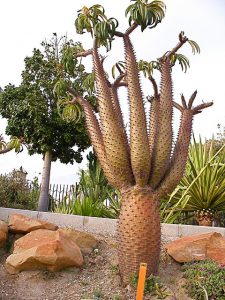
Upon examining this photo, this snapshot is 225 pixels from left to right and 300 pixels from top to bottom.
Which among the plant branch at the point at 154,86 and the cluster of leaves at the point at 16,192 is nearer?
the plant branch at the point at 154,86

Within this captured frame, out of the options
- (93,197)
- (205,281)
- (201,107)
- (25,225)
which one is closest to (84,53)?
(201,107)

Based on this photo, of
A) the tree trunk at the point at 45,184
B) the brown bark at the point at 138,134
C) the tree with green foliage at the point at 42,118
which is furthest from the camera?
the tree with green foliage at the point at 42,118

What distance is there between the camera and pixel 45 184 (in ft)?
56.2

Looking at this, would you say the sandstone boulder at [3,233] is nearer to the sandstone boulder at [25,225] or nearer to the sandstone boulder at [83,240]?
the sandstone boulder at [25,225]

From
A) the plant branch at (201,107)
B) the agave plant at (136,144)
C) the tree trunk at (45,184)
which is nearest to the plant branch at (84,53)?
the agave plant at (136,144)

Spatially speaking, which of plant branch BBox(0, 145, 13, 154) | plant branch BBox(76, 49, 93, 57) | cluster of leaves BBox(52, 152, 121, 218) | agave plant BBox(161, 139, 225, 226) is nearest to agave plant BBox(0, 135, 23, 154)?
plant branch BBox(0, 145, 13, 154)

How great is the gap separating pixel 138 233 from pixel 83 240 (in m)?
1.47

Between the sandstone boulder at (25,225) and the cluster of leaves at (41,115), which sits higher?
the cluster of leaves at (41,115)

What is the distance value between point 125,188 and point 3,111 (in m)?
14.1

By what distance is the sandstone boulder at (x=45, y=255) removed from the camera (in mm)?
5930

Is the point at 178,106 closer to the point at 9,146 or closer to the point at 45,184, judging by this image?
the point at 9,146

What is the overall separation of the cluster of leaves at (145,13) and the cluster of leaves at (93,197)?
457cm

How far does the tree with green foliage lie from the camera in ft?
58.1

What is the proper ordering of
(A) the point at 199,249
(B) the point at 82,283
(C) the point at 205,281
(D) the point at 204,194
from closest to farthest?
(C) the point at 205,281, (B) the point at 82,283, (A) the point at 199,249, (D) the point at 204,194
